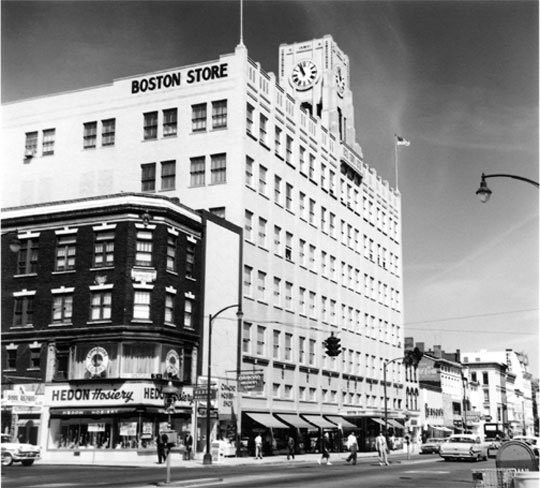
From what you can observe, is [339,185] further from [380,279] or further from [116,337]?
[116,337]

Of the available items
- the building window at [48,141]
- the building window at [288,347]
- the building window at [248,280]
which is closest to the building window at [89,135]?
the building window at [48,141]

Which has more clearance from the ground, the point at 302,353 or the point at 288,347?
the point at 288,347

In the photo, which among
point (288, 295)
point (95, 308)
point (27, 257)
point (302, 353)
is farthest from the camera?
point (302, 353)

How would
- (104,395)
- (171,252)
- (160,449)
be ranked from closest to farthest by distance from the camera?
(160,449)
(104,395)
(171,252)

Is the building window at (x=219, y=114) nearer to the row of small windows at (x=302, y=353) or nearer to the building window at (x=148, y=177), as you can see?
the building window at (x=148, y=177)

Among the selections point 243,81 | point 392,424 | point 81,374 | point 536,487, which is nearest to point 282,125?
point 243,81

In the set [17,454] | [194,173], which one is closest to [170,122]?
[194,173]

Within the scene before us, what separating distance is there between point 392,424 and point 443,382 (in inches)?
1777

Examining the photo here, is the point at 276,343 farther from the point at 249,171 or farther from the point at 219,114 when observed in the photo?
the point at 219,114

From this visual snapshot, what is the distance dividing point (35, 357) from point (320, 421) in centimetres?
2854

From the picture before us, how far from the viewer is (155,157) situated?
212ft

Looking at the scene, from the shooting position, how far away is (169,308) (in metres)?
52.2

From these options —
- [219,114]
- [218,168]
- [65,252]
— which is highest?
[219,114]

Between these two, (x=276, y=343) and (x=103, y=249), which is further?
(x=276, y=343)
